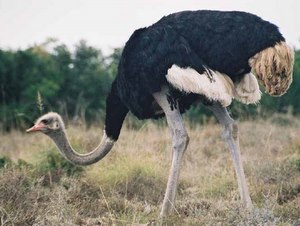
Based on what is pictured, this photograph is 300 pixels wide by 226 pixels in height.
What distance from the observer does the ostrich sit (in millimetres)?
4531

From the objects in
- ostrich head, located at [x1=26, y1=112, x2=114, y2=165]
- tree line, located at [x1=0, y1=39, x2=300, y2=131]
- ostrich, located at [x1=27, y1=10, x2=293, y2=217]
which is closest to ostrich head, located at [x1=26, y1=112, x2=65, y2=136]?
ostrich head, located at [x1=26, y1=112, x2=114, y2=165]

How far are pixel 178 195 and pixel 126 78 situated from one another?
1.63 meters

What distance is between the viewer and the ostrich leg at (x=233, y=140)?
4863 mm

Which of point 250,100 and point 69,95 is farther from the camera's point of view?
point 69,95

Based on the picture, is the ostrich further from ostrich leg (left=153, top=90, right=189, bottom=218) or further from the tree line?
the tree line

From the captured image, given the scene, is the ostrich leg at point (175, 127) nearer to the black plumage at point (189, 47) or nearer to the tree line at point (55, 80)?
the black plumage at point (189, 47)

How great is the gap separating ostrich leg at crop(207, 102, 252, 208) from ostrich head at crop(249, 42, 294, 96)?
67 centimetres

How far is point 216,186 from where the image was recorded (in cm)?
604

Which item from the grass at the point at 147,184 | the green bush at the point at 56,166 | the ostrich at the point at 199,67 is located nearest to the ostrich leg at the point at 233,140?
the ostrich at the point at 199,67

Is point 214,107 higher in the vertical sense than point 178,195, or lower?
higher

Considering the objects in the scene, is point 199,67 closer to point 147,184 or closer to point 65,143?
point 65,143

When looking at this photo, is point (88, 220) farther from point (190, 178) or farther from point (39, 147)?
point (39, 147)

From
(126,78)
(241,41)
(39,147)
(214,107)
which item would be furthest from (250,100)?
(39,147)

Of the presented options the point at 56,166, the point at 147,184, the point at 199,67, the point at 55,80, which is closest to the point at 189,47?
the point at 199,67
